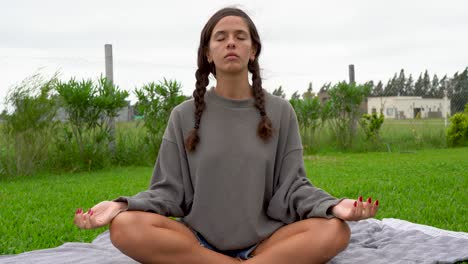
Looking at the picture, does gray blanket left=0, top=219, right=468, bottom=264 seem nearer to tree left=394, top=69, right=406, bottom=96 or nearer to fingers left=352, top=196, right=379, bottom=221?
fingers left=352, top=196, right=379, bottom=221

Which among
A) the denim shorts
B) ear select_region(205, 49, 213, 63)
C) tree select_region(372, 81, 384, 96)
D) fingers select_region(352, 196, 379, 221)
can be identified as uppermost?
tree select_region(372, 81, 384, 96)

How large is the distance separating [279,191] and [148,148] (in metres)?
6.71

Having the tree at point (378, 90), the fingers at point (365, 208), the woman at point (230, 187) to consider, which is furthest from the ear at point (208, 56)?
the tree at point (378, 90)

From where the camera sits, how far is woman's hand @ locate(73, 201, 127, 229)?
2250 millimetres

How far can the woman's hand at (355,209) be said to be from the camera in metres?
2.15

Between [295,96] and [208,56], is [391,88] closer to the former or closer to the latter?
[295,96]

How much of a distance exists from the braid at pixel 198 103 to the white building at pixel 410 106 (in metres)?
9.82

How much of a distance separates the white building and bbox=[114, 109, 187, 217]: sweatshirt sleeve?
9.99m

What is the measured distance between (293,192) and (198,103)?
67cm

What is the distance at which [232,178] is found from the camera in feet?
8.83

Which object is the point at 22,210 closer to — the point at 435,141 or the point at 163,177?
the point at 163,177

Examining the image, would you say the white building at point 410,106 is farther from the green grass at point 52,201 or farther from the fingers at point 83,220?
the fingers at point 83,220

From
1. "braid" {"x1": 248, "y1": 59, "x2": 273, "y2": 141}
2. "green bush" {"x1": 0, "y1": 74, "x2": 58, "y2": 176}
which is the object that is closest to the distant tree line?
"green bush" {"x1": 0, "y1": 74, "x2": 58, "y2": 176}

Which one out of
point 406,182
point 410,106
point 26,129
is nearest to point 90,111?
point 26,129
